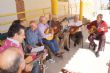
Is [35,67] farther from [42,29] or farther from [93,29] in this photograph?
[93,29]

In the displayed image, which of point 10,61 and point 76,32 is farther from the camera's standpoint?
point 76,32

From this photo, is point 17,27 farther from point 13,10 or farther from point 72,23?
point 13,10

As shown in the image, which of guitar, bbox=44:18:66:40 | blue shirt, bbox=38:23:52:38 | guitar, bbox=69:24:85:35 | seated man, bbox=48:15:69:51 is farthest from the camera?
guitar, bbox=69:24:85:35

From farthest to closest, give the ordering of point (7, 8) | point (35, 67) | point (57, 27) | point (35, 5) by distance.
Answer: point (35, 5) < point (7, 8) < point (57, 27) < point (35, 67)

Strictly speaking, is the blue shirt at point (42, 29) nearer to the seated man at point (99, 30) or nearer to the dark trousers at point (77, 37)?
the dark trousers at point (77, 37)

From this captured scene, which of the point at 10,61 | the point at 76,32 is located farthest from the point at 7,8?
the point at 10,61

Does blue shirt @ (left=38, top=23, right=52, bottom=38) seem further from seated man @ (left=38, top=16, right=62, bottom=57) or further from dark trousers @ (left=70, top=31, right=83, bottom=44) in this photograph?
dark trousers @ (left=70, top=31, right=83, bottom=44)

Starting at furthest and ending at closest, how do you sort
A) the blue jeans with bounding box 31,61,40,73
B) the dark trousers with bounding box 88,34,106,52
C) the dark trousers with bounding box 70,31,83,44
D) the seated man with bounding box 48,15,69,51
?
the dark trousers with bounding box 70,31,83,44 → the dark trousers with bounding box 88,34,106,52 → the seated man with bounding box 48,15,69,51 → the blue jeans with bounding box 31,61,40,73

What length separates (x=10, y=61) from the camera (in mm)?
1621

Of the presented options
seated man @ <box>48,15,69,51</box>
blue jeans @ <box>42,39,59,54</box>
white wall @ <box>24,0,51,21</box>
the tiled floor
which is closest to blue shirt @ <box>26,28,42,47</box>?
blue jeans @ <box>42,39,59,54</box>

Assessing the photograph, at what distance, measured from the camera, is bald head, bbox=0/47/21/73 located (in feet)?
5.32

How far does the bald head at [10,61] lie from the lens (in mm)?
1623

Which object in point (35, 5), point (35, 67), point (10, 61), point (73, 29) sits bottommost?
point (35, 67)

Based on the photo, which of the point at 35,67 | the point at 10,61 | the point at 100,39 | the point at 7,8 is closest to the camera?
the point at 10,61
